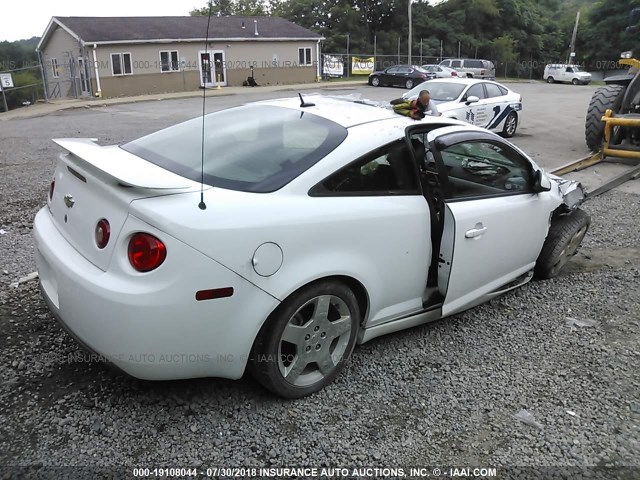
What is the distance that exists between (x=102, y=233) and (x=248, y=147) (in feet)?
3.17

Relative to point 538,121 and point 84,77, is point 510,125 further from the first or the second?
point 84,77

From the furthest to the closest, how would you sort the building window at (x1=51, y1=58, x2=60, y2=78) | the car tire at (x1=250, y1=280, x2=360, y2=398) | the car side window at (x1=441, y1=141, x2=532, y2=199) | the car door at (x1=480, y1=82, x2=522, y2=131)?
the building window at (x1=51, y1=58, x2=60, y2=78)
the car door at (x1=480, y1=82, x2=522, y2=131)
the car side window at (x1=441, y1=141, x2=532, y2=199)
the car tire at (x1=250, y1=280, x2=360, y2=398)

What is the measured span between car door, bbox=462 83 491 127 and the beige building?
20342mm

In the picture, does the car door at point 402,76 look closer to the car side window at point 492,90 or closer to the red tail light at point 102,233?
the car side window at point 492,90

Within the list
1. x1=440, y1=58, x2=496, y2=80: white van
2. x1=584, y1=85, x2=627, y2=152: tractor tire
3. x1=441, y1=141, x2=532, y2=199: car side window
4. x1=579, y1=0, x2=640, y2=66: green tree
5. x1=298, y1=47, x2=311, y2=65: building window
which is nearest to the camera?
x1=441, y1=141, x2=532, y2=199: car side window

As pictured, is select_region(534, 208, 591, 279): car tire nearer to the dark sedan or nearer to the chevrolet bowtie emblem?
the chevrolet bowtie emblem

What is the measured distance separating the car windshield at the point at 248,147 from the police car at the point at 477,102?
28.8 feet

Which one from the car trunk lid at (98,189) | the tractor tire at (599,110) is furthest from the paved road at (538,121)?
the car trunk lid at (98,189)

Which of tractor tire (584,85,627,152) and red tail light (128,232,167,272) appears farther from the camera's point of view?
tractor tire (584,85,627,152)

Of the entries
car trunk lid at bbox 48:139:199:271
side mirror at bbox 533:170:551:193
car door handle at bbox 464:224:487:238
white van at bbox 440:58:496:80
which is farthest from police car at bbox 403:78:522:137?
white van at bbox 440:58:496:80

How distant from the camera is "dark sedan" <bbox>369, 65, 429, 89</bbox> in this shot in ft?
108

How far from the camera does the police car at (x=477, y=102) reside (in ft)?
39.9

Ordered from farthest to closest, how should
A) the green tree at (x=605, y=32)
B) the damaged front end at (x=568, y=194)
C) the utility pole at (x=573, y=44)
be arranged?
the green tree at (x=605, y=32), the utility pole at (x=573, y=44), the damaged front end at (x=568, y=194)

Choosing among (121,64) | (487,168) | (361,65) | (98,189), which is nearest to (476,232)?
(487,168)
